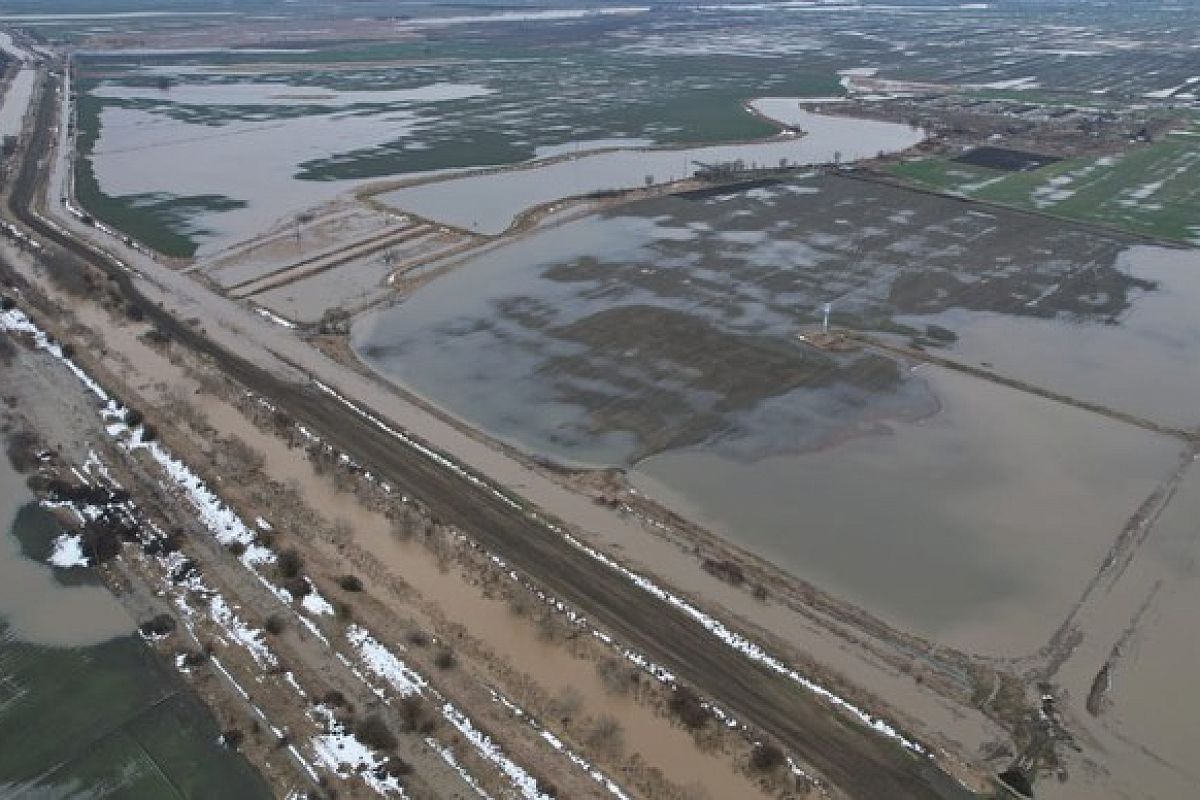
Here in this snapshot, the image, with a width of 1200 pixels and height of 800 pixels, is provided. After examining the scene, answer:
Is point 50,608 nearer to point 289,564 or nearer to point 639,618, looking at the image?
point 289,564

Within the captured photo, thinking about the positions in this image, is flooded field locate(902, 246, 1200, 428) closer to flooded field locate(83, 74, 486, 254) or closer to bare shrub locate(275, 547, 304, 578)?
bare shrub locate(275, 547, 304, 578)

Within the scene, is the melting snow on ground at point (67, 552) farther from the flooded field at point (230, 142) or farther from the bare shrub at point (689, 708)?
the flooded field at point (230, 142)

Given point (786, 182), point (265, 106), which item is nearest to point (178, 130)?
point (265, 106)

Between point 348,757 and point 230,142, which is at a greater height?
point 348,757

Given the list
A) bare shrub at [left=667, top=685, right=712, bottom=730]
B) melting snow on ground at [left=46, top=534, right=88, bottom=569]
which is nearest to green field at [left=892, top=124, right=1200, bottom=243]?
bare shrub at [left=667, top=685, right=712, bottom=730]

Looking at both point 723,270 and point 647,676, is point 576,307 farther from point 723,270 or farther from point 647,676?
point 647,676

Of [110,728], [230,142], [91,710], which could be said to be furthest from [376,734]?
[230,142]
